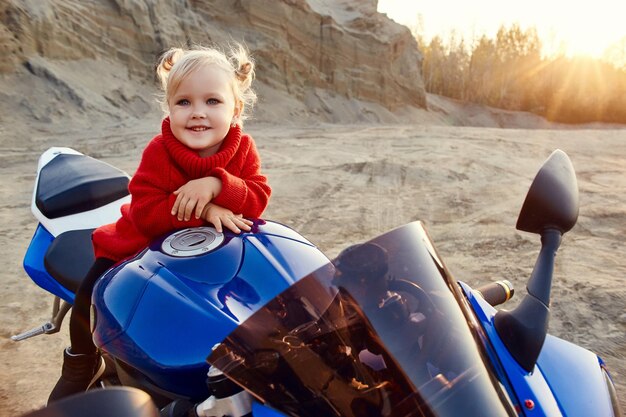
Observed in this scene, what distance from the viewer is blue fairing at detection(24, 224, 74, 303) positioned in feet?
8.28

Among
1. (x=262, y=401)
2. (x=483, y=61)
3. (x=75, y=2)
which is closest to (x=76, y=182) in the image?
(x=262, y=401)

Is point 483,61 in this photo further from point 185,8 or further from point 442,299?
point 442,299

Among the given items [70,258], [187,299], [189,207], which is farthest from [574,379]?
[70,258]

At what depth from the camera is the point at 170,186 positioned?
6.26 ft

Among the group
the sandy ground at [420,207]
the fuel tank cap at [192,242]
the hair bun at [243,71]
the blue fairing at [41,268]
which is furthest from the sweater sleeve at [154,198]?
the sandy ground at [420,207]

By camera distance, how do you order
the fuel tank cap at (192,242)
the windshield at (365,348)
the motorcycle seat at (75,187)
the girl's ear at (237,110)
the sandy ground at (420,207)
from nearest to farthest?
the windshield at (365,348) → the fuel tank cap at (192,242) → the girl's ear at (237,110) → the motorcycle seat at (75,187) → the sandy ground at (420,207)

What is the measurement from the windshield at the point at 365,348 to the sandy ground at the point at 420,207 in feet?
7.28

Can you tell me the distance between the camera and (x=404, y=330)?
1025 millimetres

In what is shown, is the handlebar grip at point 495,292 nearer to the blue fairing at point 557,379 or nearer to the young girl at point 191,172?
the blue fairing at point 557,379

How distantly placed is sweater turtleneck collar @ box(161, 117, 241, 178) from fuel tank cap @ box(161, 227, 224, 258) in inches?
11.9

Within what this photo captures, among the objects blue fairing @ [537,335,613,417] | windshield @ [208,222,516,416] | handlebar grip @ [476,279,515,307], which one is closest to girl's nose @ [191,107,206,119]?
windshield @ [208,222,516,416]

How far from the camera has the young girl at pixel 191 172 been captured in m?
1.78

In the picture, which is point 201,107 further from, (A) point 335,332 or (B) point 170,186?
(A) point 335,332

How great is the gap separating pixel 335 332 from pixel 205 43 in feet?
56.6
